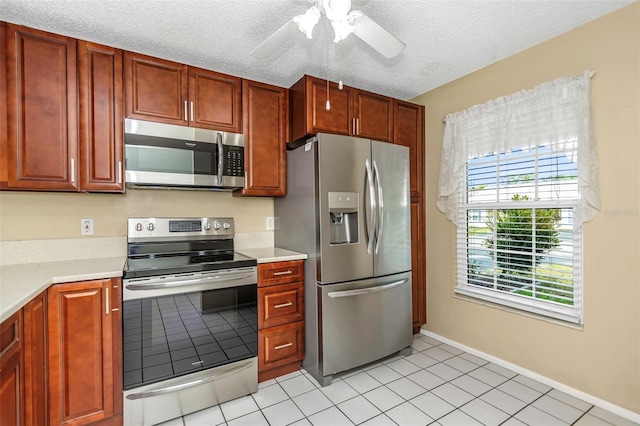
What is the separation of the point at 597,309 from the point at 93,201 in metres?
3.52

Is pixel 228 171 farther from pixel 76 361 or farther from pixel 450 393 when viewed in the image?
pixel 450 393

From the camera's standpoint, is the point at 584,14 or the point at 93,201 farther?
the point at 93,201

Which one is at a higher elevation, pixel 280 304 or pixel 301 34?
pixel 301 34

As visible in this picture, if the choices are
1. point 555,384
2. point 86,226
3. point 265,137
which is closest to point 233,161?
point 265,137

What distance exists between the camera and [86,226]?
2217 mm

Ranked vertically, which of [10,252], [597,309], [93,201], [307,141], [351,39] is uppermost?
[351,39]

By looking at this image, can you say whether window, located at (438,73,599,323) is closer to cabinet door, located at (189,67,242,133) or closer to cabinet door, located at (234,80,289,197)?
cabinet door, located at (234,80,289,197)

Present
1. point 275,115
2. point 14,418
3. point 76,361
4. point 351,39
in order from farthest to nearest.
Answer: point 275,115, point 351,39, point 76,361, point 14,418

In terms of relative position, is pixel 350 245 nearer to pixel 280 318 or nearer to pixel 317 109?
pixel 280 318

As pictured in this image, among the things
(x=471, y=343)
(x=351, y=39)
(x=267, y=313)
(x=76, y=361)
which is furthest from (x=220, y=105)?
(x=471, y=343)

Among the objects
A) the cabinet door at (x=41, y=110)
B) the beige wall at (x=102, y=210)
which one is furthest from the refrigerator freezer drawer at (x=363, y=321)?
the cabinet door at (x=41, y=110)

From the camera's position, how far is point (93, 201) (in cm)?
225

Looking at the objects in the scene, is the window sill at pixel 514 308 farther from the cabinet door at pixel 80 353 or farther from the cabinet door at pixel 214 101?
the cabinet door at pixel 80 353

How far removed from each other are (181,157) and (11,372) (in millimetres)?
1460
